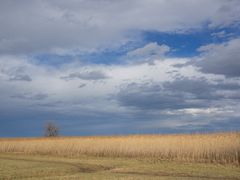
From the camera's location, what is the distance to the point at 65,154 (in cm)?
3903

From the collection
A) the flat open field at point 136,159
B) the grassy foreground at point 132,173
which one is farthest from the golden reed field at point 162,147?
the grassy foreground at point 132,173

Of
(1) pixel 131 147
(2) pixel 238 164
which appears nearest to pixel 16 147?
(1) pixel 131 147

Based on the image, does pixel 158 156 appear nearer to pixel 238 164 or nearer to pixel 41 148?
pixel 238 164

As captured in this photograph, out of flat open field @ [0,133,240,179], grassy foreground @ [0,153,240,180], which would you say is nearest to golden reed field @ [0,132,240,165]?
flat open field @ [0,133,240,179]

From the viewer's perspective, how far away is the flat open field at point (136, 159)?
2161cm

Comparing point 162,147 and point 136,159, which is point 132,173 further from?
point 162,147

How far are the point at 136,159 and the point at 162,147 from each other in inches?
91.6

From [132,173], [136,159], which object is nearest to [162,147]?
[136,159]

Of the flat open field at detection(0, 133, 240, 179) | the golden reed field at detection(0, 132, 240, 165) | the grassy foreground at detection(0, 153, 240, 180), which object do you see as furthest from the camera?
the golden reed field at detection(0, 132, 240, 165)

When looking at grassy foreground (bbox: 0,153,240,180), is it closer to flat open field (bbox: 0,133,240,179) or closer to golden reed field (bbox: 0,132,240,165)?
flat open field (bbox: 0,133,240,179)

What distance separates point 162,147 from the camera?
32.5m

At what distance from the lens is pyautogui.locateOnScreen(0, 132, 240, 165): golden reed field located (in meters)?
28.3

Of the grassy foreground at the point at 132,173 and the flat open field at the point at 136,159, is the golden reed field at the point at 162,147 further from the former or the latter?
the grassy foreground at the point at 132,173

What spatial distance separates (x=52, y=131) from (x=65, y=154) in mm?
33224
